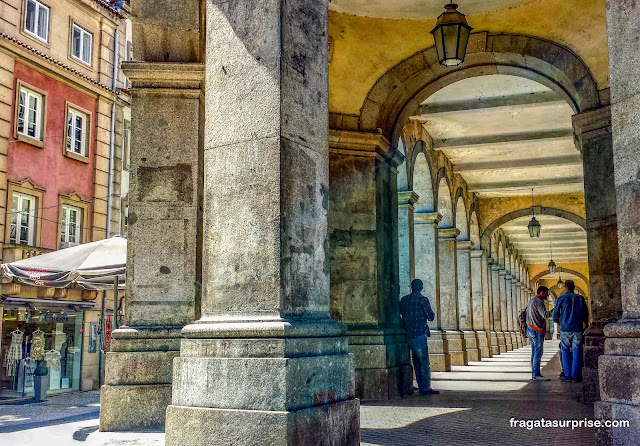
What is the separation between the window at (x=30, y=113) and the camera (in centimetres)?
1836

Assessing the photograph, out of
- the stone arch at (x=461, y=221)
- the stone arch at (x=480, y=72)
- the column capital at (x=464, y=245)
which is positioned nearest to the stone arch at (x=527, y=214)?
the stone arch at (x=461, y=221)

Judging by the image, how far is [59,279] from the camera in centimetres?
1134

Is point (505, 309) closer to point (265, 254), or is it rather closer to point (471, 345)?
point (471, 345)

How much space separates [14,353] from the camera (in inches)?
679

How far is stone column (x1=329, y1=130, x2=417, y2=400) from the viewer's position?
998cm

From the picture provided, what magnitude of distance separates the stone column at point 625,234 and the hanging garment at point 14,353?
15.3m

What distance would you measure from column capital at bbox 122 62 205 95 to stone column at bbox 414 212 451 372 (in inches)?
388

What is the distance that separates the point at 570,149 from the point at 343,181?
404 inches

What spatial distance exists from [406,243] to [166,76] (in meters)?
7.40

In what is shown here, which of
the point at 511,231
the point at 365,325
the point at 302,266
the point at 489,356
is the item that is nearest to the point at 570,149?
the point at 489,356

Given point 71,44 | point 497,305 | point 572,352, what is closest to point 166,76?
point 572,352

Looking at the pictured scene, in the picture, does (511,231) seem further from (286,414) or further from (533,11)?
(286,414)

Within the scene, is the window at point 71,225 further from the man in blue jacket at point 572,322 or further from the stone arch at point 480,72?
the man in blue jacket at point 572,322

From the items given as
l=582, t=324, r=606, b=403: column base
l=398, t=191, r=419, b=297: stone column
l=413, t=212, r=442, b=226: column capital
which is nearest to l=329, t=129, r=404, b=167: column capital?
l=398, t=191, r=419, b=297: stone column
